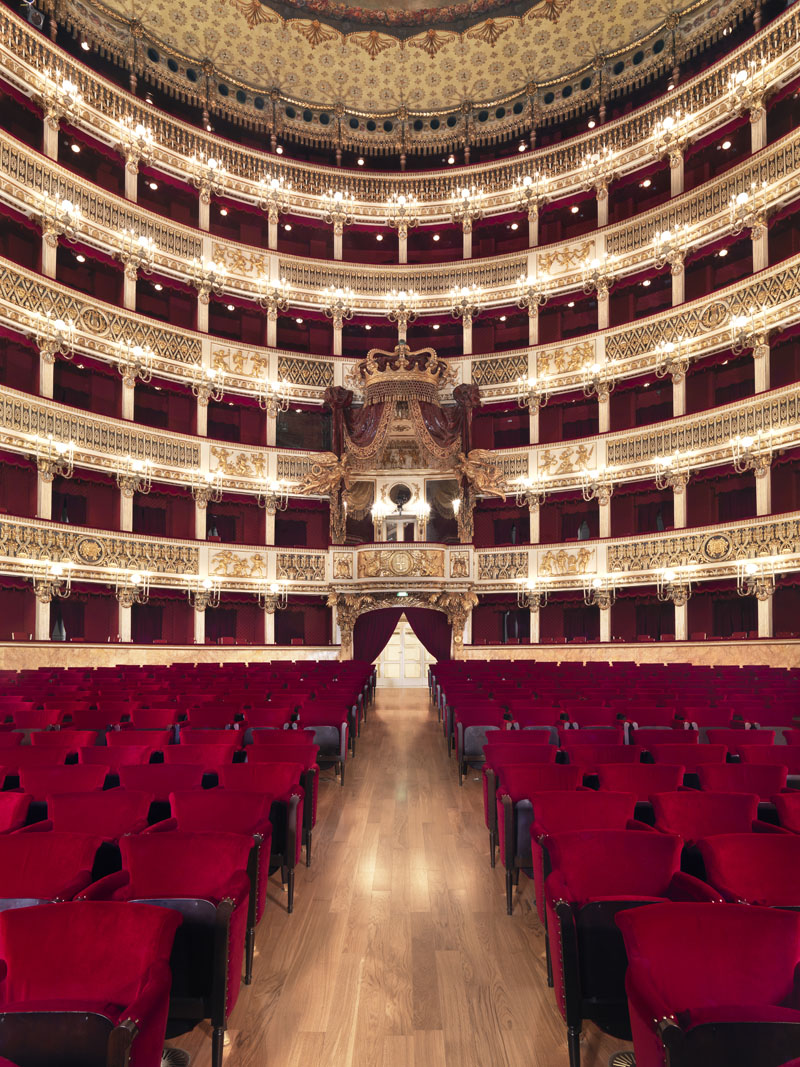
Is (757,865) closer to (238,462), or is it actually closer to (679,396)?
(679,396)

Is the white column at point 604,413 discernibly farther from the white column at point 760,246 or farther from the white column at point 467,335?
the white column at point 760,246

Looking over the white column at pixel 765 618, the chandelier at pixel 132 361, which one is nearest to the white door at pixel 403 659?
the white column at pixel 765 618

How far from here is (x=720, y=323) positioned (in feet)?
70.4

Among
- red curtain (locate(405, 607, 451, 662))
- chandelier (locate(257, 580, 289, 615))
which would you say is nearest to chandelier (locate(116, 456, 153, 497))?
chandelier (locate(257, 580, 289, 615))

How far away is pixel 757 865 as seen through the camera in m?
2.94

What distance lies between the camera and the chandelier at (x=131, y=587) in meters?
21.8

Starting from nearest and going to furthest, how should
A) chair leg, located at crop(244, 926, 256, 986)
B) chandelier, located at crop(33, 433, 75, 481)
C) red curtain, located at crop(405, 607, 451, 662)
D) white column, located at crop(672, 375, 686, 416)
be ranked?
chair leg, located at crop(244, 926, 256, 986) < chandelier, located at crop(33, 433, 75, 481) < white column, located at crop(672, 375, 686, 416) < red curtain, located at crop(405, 607, 451, 662)

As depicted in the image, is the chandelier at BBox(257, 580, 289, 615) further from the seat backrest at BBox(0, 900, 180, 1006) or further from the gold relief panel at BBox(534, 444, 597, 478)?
the seat backrest at BBox(0, 900, 180, 1006)

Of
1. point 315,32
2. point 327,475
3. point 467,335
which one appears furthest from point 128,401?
point 315,32

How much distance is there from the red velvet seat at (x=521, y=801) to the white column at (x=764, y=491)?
1769cm

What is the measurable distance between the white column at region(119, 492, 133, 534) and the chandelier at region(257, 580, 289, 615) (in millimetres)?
4657

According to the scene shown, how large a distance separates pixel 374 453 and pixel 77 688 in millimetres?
14395

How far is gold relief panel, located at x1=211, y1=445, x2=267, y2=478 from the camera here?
82.0 ft

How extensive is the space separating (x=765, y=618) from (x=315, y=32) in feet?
84.8
